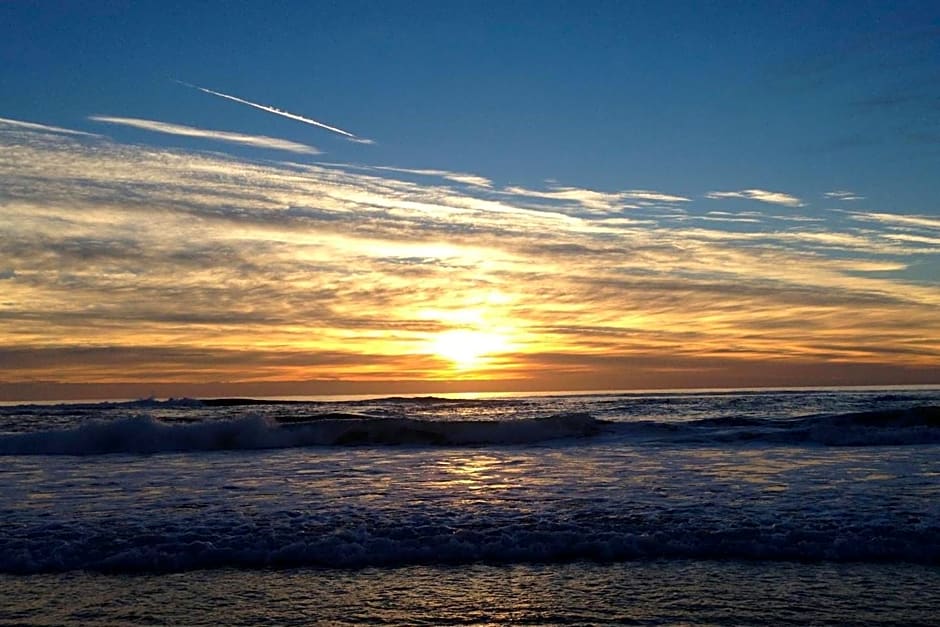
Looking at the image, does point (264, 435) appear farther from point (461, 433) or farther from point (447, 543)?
point (447, 543)

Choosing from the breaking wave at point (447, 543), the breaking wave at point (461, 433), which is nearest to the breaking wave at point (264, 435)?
the breaking wave at point (461, 433)

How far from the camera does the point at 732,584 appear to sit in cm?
692

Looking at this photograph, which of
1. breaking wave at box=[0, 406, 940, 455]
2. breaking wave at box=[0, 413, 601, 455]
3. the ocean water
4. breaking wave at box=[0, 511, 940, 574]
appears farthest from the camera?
breaking wave at box=[0, 413, 601, 455]

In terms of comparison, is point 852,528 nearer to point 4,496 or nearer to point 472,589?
point 472,589

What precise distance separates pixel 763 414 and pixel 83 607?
30.2 metres

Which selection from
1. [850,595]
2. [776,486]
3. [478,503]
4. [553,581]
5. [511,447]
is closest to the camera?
[850,595]

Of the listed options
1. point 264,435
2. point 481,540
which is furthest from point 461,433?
point 481,540

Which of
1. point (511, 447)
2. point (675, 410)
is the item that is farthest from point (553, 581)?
point (675, 410)

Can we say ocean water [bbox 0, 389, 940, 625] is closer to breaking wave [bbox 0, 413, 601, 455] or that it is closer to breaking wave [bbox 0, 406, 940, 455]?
breaking wave [bbox 0, 406, 940, 455]

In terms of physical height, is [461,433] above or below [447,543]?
above

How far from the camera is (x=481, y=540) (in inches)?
A: 339

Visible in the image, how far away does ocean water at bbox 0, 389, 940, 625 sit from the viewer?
252 inches

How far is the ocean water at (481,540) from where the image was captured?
21.0 feet

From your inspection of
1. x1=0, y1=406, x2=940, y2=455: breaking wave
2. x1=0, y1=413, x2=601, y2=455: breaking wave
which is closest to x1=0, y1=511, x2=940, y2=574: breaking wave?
x1=0, y1=406, x2=940, y2=455: breaking wave
